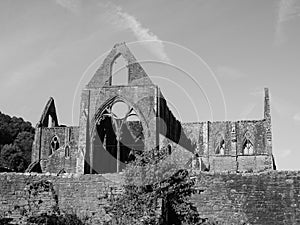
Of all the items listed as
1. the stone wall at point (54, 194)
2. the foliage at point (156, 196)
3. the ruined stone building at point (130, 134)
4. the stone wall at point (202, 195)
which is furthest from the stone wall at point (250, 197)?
the ruined stone building at point (130, 134)

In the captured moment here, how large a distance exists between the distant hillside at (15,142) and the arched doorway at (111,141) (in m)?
24.7

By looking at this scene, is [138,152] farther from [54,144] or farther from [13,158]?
[13,158]

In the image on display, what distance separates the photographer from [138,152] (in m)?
27.9

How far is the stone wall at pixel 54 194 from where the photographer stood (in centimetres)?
1719

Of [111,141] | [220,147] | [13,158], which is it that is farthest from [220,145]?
[13,158]

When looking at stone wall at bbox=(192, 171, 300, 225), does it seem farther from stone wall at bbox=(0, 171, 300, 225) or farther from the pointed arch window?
the pointed arch window

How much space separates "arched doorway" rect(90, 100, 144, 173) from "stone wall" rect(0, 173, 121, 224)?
593 inches

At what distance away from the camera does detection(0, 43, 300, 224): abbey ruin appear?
16.9 metres

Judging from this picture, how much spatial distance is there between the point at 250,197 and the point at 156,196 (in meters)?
3.31

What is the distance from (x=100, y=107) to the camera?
35.4 m

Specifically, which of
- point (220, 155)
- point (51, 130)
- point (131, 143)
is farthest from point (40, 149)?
point (220, 155)

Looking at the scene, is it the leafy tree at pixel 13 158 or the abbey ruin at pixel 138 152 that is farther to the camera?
the leafy tree at pixel 13 158

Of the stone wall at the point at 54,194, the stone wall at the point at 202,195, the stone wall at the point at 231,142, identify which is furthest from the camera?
the stone wall at the point at 231,142

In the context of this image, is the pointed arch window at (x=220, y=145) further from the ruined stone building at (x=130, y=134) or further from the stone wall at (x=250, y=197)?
the stone wall at (x=250, y=197)
